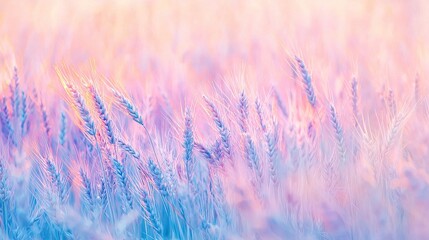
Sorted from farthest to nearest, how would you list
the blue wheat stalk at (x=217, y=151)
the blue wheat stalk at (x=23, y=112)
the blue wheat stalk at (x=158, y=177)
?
the blue wheat stalk at (x=23, y=112), the blue wheat stalk at (x=217, y=151), the blue wheat stalk at (x=158, y=177)

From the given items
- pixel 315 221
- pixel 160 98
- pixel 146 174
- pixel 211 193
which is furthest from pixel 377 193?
pixel 160 98

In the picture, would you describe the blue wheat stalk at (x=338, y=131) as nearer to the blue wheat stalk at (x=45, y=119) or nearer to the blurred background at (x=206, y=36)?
the blurred background at (x=206, y=36)

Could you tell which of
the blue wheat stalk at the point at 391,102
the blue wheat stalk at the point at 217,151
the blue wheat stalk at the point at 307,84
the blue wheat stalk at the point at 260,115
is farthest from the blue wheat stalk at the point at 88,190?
the blue wheat stalk at the point at 391,102

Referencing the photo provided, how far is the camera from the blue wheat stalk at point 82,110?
1280 millimetres

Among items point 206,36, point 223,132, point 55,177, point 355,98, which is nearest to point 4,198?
point 55,177

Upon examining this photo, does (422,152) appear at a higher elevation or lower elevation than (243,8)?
lower

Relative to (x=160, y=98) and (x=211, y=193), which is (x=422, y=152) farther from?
(x=160, y=98)

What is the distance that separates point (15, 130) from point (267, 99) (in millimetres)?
633

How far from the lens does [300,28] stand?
2945 millimetres

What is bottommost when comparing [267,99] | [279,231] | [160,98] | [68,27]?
[279,231]

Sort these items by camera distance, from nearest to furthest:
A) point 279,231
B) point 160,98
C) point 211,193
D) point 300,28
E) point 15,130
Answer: point 279,231
point 211,193
point 15,130
point 160,98
point 300,28

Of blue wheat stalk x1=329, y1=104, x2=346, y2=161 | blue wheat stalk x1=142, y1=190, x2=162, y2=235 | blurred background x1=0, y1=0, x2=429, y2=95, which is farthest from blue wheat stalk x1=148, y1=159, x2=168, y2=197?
blurred background x1=0, y1=0, x2=429, y2=95

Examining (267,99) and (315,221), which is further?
(267,99)

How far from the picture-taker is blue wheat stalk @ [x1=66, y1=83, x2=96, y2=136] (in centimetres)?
128
